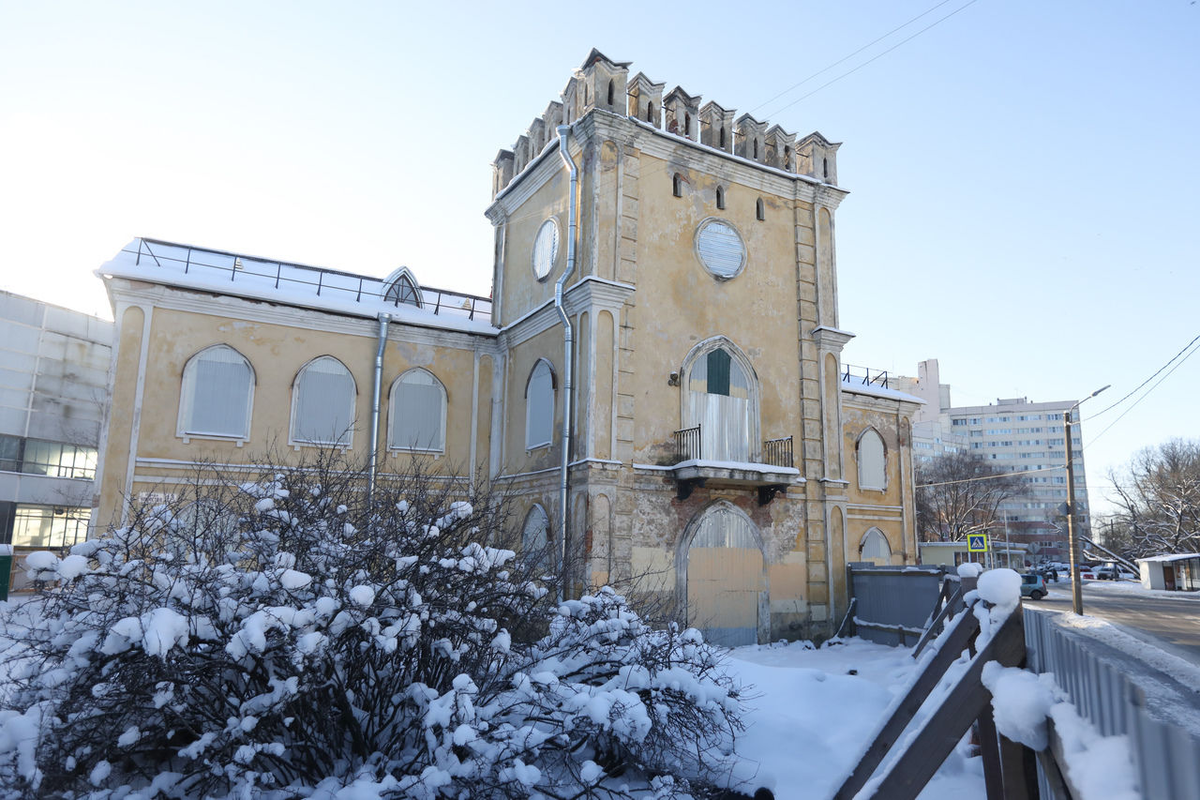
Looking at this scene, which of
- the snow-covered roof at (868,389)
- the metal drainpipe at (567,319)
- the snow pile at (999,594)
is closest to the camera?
the snow pile at (999,594)

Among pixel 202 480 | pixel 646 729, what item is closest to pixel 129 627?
pixel 646 729

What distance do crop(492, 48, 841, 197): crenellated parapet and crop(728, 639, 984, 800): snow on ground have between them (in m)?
13.6

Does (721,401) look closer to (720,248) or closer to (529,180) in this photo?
(720,248)

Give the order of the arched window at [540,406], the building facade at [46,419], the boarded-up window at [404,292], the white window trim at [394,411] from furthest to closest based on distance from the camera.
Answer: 1. the building facade at [46,419]
2. the boarded-up window at [404,292]
3. the white window trim at [394,411]
4. the arched window at [540,406]

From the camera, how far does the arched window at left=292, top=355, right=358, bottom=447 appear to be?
64.0ft

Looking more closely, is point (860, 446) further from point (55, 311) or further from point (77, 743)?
point (55, 311)

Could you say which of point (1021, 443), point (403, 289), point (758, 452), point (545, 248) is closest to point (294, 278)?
point (403, 289)

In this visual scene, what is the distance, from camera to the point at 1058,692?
2430mm

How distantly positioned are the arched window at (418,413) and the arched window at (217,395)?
353 centimetres

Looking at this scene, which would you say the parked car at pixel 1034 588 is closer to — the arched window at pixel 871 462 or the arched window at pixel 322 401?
the arched window at pixel 871 462

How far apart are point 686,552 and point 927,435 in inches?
3563

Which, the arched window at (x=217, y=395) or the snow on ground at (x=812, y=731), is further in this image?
the arched window at (x=217, y=395)

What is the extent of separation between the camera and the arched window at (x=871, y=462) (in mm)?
25036

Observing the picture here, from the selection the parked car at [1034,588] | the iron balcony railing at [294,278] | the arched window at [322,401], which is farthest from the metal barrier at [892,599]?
the parked car at [1034,588]
